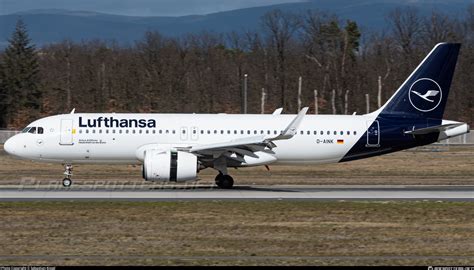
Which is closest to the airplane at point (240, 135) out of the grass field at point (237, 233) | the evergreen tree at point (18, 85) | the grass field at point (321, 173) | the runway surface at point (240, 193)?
the runway surface at point (240, 193)

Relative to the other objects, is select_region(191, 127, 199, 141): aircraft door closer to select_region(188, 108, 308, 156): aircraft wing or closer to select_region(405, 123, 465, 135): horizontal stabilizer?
select_region(188, 108, 308, 156): aircraft wing

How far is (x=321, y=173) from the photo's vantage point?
4741 centimetres

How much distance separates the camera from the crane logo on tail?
127ft

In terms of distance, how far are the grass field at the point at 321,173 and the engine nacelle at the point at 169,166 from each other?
5894mm

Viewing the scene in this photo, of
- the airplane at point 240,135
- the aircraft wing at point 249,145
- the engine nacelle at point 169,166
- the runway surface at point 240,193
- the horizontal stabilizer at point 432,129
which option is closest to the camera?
the runway surface at point 240,193

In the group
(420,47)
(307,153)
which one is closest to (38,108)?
(420,47)

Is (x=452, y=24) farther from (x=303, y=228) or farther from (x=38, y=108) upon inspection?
(x=303, y=228)

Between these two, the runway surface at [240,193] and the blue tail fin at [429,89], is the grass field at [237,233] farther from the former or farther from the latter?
the blue tail fin at [429,89]

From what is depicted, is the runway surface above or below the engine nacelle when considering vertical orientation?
below

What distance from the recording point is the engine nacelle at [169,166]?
1359 inches

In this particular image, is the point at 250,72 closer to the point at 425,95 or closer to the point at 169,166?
the point at 425,95

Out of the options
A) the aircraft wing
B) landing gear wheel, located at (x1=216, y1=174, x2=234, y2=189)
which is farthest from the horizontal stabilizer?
landing gear wheel, located at (x1=216, y1=174, x2=234, y2=189)

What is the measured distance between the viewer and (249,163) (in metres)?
36.8

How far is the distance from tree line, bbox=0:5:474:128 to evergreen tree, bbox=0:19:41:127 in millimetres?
102
